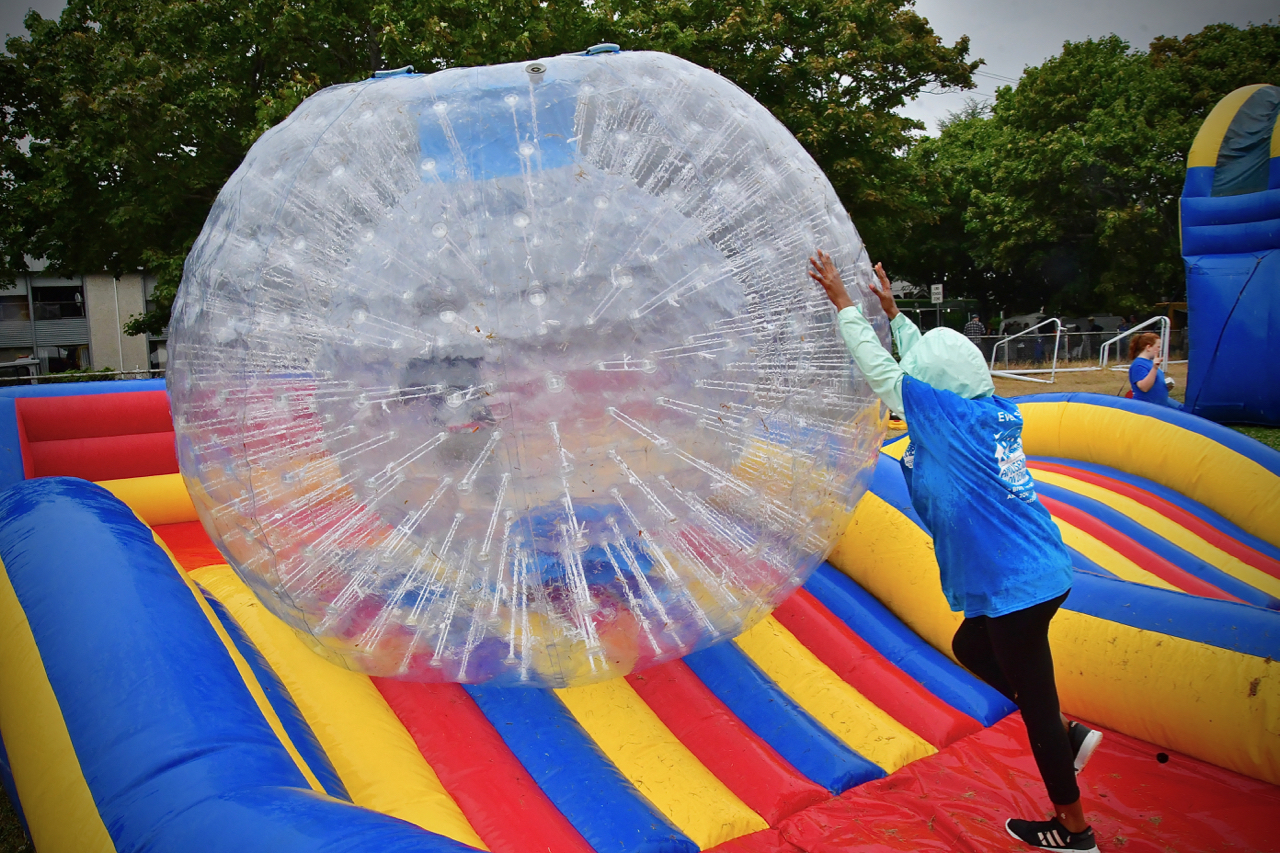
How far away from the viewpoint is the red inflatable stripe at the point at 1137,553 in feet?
10.3

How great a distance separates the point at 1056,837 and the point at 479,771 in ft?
4.49

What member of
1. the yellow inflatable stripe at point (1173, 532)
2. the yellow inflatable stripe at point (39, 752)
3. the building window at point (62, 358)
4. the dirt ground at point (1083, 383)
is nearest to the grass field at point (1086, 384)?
the dirt ground at point (1083, 383)

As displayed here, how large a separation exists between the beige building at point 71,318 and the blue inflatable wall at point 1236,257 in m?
23.6

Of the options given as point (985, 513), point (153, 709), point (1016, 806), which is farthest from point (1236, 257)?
point (153, 709)

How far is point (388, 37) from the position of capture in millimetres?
9227

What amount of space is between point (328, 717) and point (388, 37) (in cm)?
899

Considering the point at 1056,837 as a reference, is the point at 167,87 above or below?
above

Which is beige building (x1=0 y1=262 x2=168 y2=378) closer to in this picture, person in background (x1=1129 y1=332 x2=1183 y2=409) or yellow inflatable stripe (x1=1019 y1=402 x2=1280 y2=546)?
person in background (x1=1129 y1=332 x2=1183 y2=409)

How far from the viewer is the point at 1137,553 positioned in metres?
3.32

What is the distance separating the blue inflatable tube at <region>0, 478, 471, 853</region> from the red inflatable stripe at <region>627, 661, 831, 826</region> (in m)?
1.05

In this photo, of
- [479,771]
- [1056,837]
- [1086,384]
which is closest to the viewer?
[1056,837]

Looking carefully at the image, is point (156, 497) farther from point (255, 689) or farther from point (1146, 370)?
point (1146, 370)

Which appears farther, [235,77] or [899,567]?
[235,77]

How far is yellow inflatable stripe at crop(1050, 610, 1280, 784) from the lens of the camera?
2.06m
